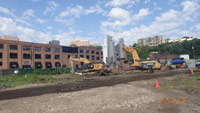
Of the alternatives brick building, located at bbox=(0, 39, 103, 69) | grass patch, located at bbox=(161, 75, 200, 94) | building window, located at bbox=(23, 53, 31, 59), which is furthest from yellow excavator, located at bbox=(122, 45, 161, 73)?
building window, located at bbox=(23, 53, 31, 59)

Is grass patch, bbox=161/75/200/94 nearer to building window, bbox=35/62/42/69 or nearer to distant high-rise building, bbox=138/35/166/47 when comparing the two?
building window, bbox=35/62/42/69

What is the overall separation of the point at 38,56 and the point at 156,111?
2289 inches

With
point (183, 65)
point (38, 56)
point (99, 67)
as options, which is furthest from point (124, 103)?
point (38, 56)

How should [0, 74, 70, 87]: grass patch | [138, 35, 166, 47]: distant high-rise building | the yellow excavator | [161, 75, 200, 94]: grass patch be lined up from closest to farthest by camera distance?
1. [161, 75, 200, 94]: grass patch
2. [0, 74, 70, 87]: grass patch
3. the yellow excavator
4. [138, 35, 166, 47]: distant high-rise building

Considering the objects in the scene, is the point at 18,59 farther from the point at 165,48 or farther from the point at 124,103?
the point at 165,48

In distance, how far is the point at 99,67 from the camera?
30.3 m

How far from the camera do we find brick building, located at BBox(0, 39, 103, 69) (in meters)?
48.9

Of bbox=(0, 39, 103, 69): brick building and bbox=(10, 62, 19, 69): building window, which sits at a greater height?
bbox=(0, 39, 103, 69): brick building

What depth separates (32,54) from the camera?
55719 millimetres

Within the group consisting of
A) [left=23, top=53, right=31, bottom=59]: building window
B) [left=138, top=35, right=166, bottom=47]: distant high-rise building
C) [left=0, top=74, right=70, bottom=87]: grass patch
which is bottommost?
[left=0, top=74, right=70, bottom=87]: grass patch

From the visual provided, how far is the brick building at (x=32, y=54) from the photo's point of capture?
4891 centimetres

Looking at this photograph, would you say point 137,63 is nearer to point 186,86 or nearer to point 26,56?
point 186,86

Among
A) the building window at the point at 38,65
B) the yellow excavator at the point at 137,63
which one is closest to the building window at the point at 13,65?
the building window at the point at 38,65

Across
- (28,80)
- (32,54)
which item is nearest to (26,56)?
(32,54)
